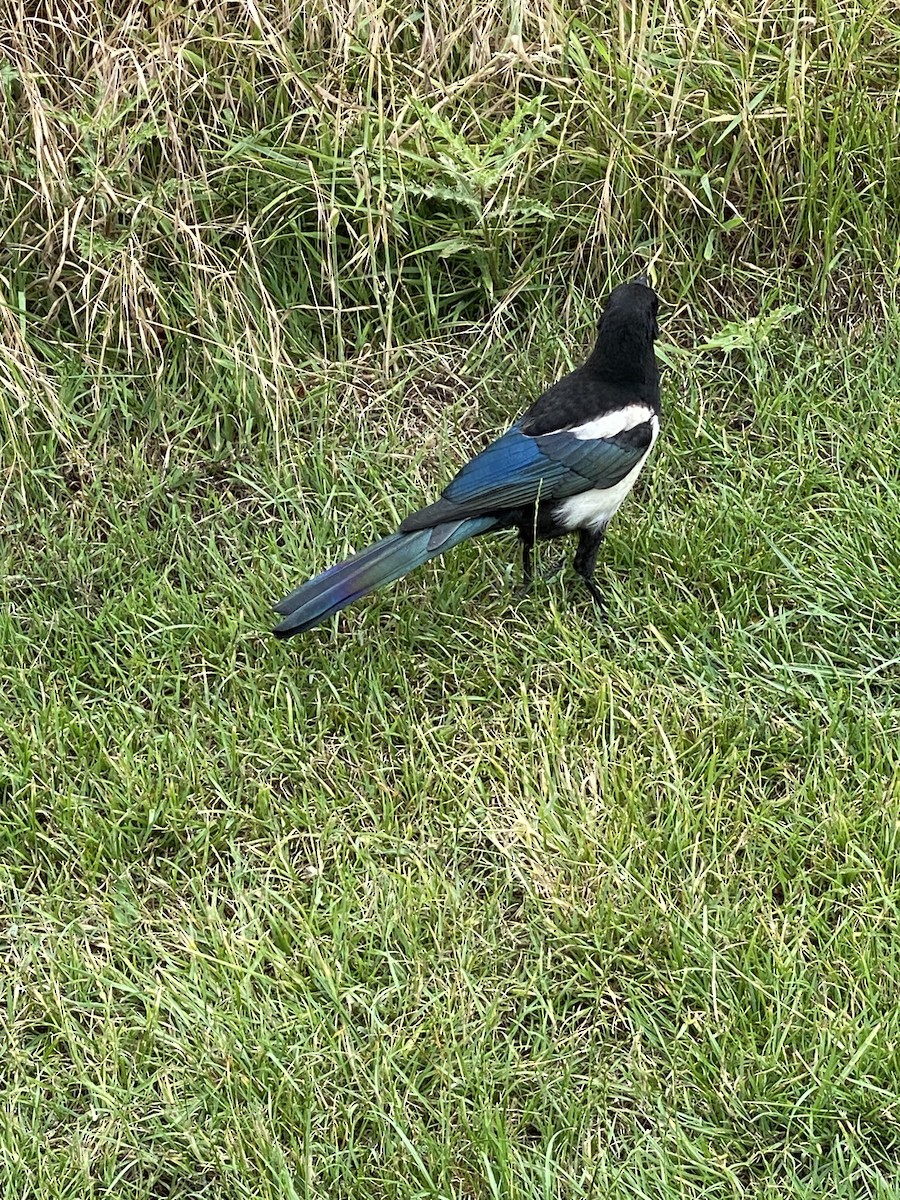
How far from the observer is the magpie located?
324 cm

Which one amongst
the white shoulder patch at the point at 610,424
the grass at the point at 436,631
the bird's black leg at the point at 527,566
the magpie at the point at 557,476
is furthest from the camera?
the bird's black leg at the point at 527,566

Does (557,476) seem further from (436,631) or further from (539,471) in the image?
(436,631)

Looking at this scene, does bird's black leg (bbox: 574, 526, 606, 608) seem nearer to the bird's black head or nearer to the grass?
Answer: the grass

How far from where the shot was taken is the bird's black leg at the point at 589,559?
3412 mm

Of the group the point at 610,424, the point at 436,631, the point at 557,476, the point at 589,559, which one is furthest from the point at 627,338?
the point at 436,631

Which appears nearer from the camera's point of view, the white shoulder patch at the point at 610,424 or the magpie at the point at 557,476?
the magpie at the point at 557,476

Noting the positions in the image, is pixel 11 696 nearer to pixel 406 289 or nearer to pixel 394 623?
pixel 394 623

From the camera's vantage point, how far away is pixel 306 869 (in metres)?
2.95

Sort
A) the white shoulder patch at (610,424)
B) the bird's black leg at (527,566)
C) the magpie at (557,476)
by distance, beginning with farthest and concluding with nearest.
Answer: the bird's black leg at (527,566) → the white shoulder patch at (610,424) → the magpie at (557,476)

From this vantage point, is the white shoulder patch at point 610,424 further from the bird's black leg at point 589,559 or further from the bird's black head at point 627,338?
the bird's black leg at point 589,559

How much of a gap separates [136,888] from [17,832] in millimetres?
277

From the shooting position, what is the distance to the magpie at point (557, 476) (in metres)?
3.24

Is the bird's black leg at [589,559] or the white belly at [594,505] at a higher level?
the white belly at [594,505]

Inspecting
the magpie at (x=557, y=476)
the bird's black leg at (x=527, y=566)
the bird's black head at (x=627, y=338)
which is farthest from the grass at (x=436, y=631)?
the bird's black head at (x=627, y=338)
